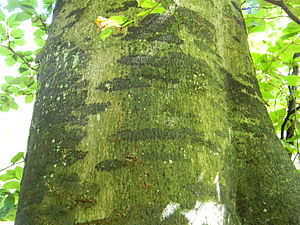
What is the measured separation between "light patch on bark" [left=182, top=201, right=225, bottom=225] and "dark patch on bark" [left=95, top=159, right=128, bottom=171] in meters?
0.19

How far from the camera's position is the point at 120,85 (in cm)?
93

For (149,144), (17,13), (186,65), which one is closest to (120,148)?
(149,144)

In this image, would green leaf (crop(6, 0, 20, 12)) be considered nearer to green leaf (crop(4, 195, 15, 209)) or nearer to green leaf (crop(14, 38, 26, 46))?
green leaf (crop(14, 38, 26, 46))

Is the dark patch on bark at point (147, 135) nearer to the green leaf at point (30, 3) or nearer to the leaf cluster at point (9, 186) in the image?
the leaf cluster at point (9, 186)

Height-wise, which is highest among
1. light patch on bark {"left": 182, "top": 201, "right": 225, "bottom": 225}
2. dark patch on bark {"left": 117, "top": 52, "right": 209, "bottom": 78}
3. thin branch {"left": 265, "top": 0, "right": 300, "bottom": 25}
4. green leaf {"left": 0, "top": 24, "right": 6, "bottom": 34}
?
thin branch {"left": 265, "top": 0, "right": 300, "bottom": 25}

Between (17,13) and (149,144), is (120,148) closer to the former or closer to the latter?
(149,144)

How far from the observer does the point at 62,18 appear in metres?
1.17

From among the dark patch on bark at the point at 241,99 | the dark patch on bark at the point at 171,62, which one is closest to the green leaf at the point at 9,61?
the dark patch on bark at the point at 171,62

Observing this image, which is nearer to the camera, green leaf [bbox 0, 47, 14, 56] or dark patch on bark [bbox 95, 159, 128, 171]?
dark patch on bark [bbox 95, 159, 128, 171]

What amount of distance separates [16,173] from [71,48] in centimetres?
63

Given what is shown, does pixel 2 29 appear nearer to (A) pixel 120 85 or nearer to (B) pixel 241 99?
(A) pixel 120 85

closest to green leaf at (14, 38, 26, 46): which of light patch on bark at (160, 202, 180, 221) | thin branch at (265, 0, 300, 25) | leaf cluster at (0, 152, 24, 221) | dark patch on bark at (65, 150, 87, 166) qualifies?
leaf cluster at (0, 152, 24, 221)

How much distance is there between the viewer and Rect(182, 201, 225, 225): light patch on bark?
2.59 ft

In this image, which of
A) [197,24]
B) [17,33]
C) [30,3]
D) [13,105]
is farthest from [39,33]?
[197,24]
